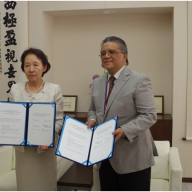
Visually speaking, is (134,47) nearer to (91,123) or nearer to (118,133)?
(91,123)

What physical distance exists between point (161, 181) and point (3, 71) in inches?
106

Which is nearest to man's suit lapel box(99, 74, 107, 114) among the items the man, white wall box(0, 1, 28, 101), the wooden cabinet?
the man

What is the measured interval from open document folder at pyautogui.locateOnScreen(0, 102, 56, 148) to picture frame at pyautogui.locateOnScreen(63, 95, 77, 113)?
240 cm

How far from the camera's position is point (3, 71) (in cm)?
370

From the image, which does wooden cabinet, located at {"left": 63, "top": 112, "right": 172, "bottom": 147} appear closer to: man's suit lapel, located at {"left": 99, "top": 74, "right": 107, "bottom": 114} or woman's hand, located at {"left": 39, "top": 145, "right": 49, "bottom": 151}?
man's suit lapel, located at {"left": 99, "top": 74, "right": 107, "bottom": 114}

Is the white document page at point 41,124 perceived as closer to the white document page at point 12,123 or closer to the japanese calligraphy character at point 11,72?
the white document page at point 12,123

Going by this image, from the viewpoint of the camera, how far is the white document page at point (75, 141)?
1521 mm

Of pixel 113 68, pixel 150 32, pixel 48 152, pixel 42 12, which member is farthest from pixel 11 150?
pixel 150 32

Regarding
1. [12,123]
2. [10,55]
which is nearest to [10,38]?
[10,55]

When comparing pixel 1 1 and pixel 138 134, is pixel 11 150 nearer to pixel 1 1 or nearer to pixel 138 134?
pixel 138 134

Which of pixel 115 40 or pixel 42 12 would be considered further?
pixel 42 12

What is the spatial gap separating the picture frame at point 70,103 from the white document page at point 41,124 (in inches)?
94.4

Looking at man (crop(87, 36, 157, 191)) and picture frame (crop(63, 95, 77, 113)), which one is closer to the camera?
man (crop(87, 36, 157, 191))

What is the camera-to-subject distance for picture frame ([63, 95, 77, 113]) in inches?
163
